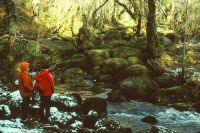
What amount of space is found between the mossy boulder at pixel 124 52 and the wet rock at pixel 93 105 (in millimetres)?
10004

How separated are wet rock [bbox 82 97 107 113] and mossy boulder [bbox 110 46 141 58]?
10.0 m

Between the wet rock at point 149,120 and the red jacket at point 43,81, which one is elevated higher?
the red jacket at point 43,81

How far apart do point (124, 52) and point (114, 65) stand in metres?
2.69

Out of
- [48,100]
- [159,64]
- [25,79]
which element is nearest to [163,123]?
[48,100]

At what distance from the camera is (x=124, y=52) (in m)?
23.5

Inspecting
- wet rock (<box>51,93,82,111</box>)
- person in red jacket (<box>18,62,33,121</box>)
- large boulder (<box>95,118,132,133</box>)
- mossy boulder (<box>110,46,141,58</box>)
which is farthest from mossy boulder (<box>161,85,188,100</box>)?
person in red jacket (<box>18,62,33,121</box>)

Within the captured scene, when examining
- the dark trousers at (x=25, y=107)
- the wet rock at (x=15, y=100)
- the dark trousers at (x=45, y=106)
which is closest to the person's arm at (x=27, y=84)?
the dark trousers at (x=25, y=107)

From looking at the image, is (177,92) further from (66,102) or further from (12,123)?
(12,123)

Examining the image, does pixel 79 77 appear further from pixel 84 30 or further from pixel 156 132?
pixel 156 132

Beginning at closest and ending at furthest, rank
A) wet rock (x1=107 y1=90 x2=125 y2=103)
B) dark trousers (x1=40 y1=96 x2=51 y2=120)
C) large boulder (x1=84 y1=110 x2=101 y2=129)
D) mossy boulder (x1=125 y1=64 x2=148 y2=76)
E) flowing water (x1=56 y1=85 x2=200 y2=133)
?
1. dark trousers (x1=40 y1=96 x2=51 y2=120)
2. large boulder (x1=84 y1=110 x2=101 y2=129)
3. flowing water (x1=56 y1=85 x2=200 y2=133)
4. wet rock (x1=107 y1=90 x2=125 y2=103)
5. mossy boulder (x1=125 y1=64 x2=148 y2=76)

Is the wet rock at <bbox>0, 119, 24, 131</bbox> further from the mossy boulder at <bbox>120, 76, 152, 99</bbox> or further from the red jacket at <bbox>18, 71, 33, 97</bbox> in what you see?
the mossy boulder at <bbox>120, 76, 152, 99</bbox>

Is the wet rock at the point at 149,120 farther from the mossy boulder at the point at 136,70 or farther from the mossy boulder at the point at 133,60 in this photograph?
A: the mossy boulder at the point at 133,60

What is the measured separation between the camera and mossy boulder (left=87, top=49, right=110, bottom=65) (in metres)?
23.2

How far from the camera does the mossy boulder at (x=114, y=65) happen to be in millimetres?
20750
